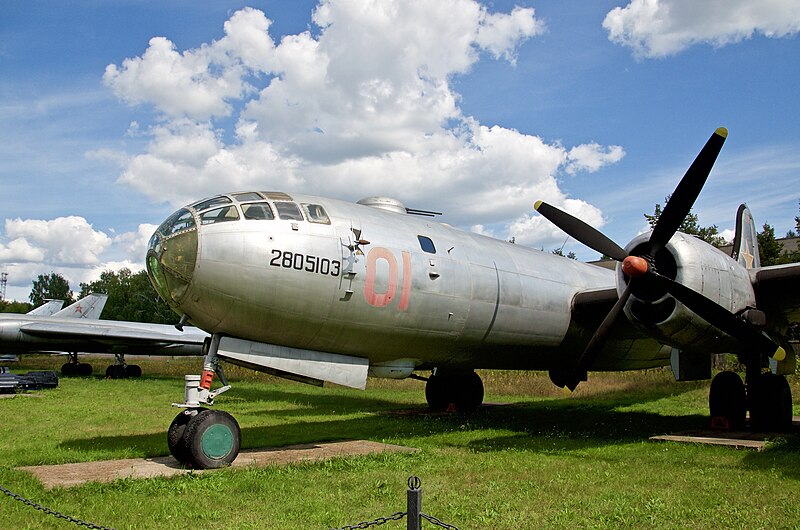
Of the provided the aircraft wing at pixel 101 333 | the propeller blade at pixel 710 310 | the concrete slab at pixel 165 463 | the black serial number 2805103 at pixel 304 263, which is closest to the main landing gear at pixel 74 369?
the aircraft wing at pixel 101 333

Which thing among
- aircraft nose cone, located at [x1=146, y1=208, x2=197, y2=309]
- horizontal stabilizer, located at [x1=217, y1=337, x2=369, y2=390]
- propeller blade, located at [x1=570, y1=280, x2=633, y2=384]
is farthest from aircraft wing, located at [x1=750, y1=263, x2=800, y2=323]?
aircraft nose cone, located at [x1=146, y1=208, x2=197, y2=309]

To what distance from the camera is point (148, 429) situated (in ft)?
43.5

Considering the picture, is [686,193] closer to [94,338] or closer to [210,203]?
[210,203]

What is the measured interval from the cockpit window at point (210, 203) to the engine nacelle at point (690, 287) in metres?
6.67

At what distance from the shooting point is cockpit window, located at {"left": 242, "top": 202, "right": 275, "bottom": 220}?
929cm

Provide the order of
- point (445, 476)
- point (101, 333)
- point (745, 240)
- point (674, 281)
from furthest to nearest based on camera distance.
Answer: point (101, 333), point (745, 240), point (674, 281), point (445, 476)

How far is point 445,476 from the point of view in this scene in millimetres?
8156

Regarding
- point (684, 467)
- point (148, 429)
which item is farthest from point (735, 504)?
point (148, 429)

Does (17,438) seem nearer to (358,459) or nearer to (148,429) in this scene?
(148,429)

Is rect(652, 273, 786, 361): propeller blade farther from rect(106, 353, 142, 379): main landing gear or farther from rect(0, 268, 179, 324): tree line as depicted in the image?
rect(0, 268, 179, 324): tree line

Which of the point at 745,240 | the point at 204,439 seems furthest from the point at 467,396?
the point at 204,439

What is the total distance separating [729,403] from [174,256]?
35.0 ft

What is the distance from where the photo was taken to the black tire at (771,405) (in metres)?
12.2

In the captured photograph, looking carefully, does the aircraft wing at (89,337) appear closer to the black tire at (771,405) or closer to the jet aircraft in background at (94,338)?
the jet aircraft in background at (94,338)
